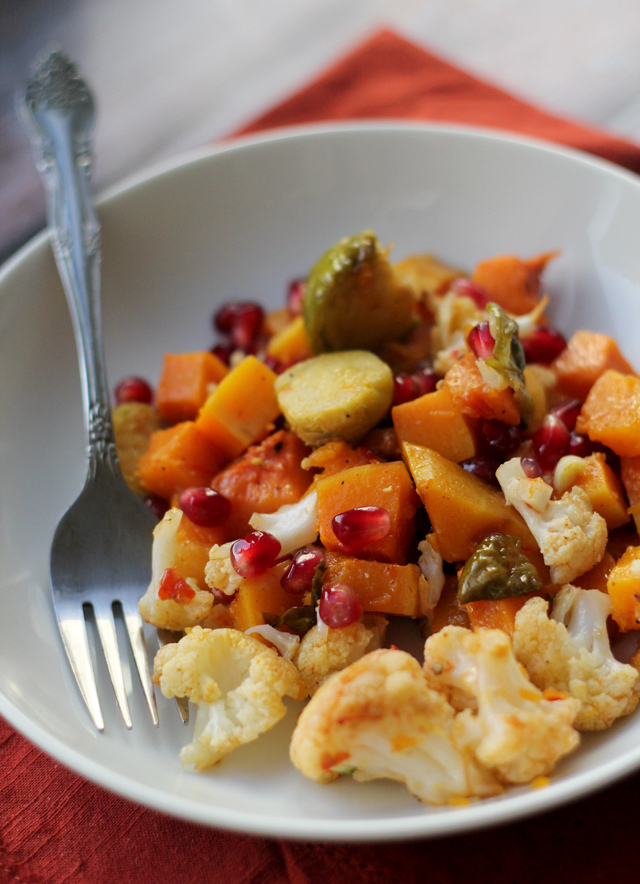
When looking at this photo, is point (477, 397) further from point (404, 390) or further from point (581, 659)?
point (581, 659)

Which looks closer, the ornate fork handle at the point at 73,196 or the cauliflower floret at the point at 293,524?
the cauliflower floret at the point at 293,524

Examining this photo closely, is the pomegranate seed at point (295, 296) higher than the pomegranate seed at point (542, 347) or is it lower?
higher

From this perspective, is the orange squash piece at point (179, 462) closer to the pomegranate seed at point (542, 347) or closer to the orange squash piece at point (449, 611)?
the orange squash piece at point (449, 611)

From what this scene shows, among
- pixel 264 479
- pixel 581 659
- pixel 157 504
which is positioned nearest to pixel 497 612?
pixel 581 659

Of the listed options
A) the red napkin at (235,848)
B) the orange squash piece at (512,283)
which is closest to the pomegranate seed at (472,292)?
the orange squash piece at (512,283)

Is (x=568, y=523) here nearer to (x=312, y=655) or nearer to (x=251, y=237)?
(x=312, y=655)

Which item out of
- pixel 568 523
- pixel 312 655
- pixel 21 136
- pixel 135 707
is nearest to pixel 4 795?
pixel 135 707

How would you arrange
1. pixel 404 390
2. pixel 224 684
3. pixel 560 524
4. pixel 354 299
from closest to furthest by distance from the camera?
pixel 224 684 < pixel 560 524 < pixel 404 390 < pixel 354 299
